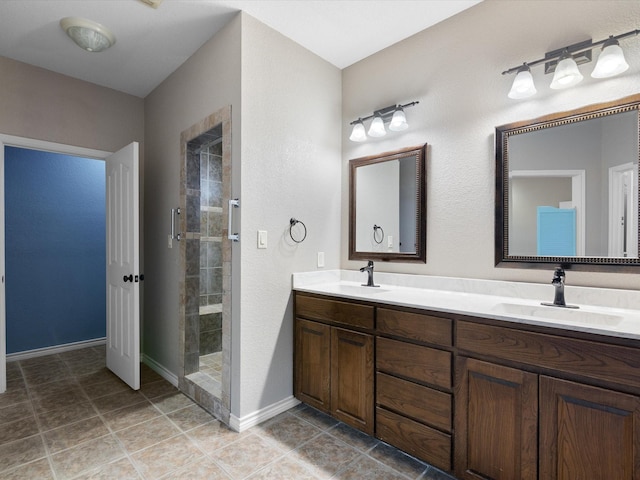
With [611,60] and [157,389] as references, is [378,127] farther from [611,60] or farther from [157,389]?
[157,389]

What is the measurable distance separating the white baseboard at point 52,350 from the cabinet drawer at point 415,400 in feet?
11.4

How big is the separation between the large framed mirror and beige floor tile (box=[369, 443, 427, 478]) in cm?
120

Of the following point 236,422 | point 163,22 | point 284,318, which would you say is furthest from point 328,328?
point 163,22

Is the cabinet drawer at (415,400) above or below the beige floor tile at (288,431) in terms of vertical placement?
above

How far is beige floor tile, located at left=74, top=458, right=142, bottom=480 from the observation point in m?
1.66

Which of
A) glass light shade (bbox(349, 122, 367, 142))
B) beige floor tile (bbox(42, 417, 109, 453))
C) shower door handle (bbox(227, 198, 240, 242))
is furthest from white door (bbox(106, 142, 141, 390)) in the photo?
glass light shade (bbox(349, 122, 367, 142))

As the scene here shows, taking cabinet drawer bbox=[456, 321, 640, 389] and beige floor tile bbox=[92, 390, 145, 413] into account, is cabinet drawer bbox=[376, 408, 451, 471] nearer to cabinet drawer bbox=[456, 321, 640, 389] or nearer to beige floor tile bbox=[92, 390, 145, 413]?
cabinet drawer bbox=[456, 321, 640, 389]

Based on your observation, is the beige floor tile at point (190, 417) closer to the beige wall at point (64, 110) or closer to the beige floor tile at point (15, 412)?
the beige floor tile at point (15, 412)

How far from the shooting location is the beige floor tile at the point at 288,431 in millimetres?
1976

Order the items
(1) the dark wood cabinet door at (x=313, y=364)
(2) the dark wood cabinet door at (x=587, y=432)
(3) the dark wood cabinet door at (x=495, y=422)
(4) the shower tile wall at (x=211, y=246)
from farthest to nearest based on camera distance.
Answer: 1. (4) the shower tile wall at (x=211, y=246)
2. (1) the dark wood cabinet door at (x=313, y=364)
3. (3) the dark wood cabinet door at (x=495, y=422)
4. (2) the dark wood cabinet door at (x=587, y=432)

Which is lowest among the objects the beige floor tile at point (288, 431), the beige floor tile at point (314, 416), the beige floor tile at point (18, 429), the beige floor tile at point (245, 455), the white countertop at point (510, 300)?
the beige floor tile at point (314, 416)

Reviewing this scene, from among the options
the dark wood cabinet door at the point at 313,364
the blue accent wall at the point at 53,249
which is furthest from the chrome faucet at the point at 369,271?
the blue accent wall at the point at 53,249

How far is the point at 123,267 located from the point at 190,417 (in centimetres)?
136

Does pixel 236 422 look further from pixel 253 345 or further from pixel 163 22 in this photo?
pixel 163 22
